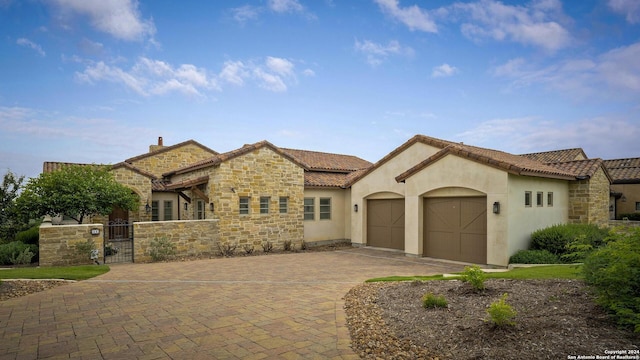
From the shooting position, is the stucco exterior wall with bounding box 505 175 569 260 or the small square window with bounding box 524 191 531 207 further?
the small square window with bounding box 524 191 531 207

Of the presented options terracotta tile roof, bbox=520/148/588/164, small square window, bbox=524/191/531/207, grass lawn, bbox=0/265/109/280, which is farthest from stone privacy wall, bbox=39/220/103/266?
terracotta tile roof, bbox=520/148/588/164

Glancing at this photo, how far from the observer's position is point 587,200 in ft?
48.9

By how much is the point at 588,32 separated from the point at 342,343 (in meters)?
14.0

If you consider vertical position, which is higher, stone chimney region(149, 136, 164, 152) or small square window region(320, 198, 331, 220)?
stone chimney region(149, 136, 164, 152)

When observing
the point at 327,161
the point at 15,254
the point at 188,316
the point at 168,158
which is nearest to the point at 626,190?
the point at 327,161

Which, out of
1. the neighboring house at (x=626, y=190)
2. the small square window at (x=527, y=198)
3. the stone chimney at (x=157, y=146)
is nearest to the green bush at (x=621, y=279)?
the small square window at (x=527, y=198)

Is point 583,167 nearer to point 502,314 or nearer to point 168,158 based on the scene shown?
point 502,314

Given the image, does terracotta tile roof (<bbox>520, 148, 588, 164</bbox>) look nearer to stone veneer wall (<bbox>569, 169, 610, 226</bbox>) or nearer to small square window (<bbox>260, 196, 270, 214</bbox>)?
stone veneer wall (<bbox>569, 169, 610, 226</bbox>)

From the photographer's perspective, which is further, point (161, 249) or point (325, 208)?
point (325, 208)

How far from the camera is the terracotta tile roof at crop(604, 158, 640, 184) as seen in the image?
91.1 feet

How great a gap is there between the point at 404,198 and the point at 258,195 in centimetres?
715

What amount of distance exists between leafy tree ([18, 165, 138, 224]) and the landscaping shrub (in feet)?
15.1

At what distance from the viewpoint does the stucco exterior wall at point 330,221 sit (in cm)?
1920

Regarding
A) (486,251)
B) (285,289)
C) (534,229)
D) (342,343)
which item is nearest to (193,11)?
(285,289)
